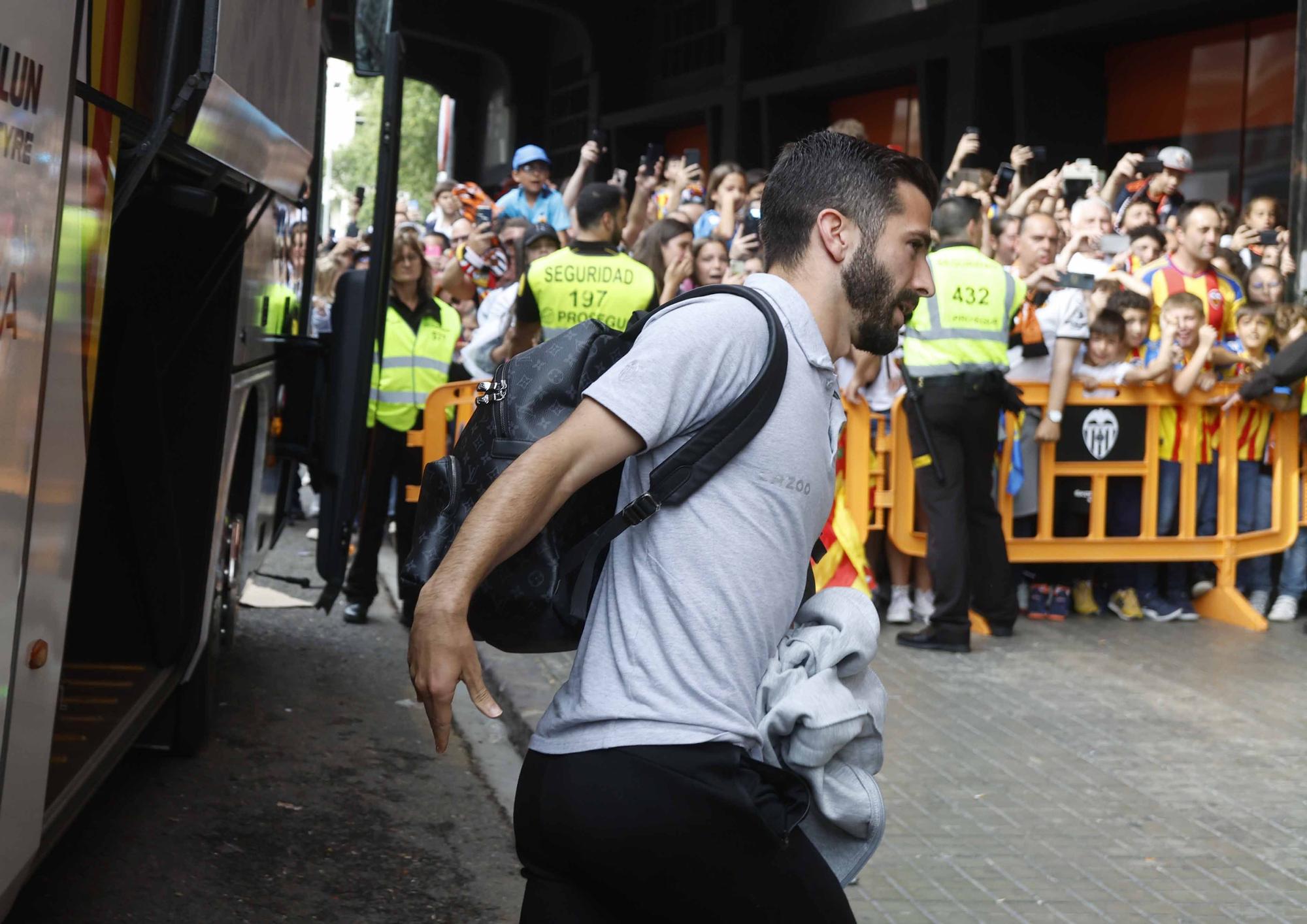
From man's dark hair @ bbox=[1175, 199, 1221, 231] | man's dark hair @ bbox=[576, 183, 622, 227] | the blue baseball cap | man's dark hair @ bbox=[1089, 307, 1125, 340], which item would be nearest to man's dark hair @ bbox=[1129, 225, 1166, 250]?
man's dark hair @ bbox=[1175, 199, 1221, 231]

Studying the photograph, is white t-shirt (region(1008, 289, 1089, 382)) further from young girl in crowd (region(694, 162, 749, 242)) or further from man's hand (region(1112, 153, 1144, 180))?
man's hand (region(1112, 153, 1144, 180))

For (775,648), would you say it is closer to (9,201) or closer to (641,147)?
(9,201)

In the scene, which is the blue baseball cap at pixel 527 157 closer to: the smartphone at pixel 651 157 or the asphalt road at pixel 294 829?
the smartphone at pixel 651 157

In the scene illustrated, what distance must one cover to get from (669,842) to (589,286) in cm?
597

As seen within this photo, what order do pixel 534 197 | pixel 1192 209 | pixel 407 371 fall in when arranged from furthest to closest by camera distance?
pixel 534 197 < pixel 1192 209 < pixel 407 371

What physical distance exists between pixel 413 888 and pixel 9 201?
110 inches

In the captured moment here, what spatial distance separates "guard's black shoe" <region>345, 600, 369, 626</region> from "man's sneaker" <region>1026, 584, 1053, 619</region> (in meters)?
3.55

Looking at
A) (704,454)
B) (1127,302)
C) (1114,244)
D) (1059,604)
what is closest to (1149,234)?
(1114,244)

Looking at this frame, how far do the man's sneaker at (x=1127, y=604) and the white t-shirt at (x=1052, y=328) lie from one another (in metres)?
1.26

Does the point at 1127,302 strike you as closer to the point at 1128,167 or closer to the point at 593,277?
the point at 1128,167

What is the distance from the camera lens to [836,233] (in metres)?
2.60

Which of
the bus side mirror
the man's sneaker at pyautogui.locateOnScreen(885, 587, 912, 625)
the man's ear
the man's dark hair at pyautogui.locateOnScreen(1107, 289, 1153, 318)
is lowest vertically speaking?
the man's sneaker at pyautogui.locateOnScreen(885, 587, 912, 625)

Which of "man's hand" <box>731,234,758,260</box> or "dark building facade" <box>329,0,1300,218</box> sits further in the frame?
"dark building facade" <box>329,0,1300,218</box>

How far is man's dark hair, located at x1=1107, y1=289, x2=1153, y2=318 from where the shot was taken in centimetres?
939
